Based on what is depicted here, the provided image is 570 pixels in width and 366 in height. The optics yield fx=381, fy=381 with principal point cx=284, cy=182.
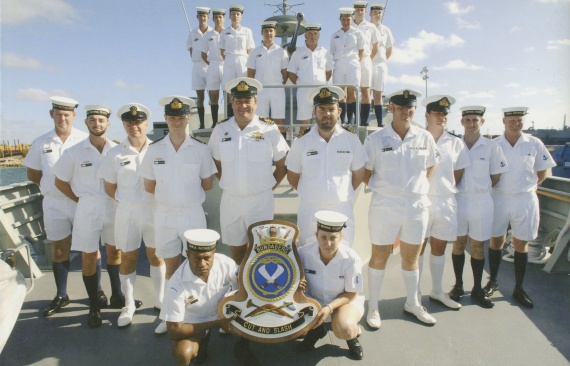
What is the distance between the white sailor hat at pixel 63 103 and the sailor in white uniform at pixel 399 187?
291 centimetres

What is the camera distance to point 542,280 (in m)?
4.50

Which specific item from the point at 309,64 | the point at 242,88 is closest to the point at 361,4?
the point at 309,64

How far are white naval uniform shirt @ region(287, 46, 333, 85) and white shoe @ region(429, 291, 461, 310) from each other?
357 cm

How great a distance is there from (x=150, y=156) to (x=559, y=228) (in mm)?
5106

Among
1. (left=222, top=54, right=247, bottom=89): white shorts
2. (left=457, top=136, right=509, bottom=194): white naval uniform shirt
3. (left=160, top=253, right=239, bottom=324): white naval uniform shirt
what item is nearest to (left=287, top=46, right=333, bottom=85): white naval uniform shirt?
(left=222, top=54, right=247, bottom=89): white shorts

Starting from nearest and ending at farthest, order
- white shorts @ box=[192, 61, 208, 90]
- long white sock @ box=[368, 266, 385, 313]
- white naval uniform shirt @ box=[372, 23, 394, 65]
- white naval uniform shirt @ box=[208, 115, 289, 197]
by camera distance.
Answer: white naval uniform shirt @ box=[208, 115, 289, 197] < long white sock @ box=[368, 266, 385, 313] < white naval uniform shirt @ box=[372, 23, 394, 65] < white shorts @ box=[192, 61, 208, 90]

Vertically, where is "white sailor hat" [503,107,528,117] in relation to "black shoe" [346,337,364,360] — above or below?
above

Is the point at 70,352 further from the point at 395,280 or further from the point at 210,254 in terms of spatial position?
the point at 395,280

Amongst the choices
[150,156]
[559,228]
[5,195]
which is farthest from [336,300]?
[5,195]

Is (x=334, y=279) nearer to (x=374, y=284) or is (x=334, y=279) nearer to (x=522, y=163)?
(x=374, y=284)

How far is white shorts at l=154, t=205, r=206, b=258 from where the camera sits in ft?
10.4

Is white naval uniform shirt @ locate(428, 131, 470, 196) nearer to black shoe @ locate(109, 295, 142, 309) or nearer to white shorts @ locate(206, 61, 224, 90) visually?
black shoe @ locate(109, 295, 142, 309)

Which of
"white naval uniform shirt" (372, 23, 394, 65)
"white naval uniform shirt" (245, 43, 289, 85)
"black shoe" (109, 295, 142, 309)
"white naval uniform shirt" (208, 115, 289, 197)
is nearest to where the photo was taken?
"white naval uniform shirt" (208, 115, 289, 197)

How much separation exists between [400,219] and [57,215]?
3.29 metres
